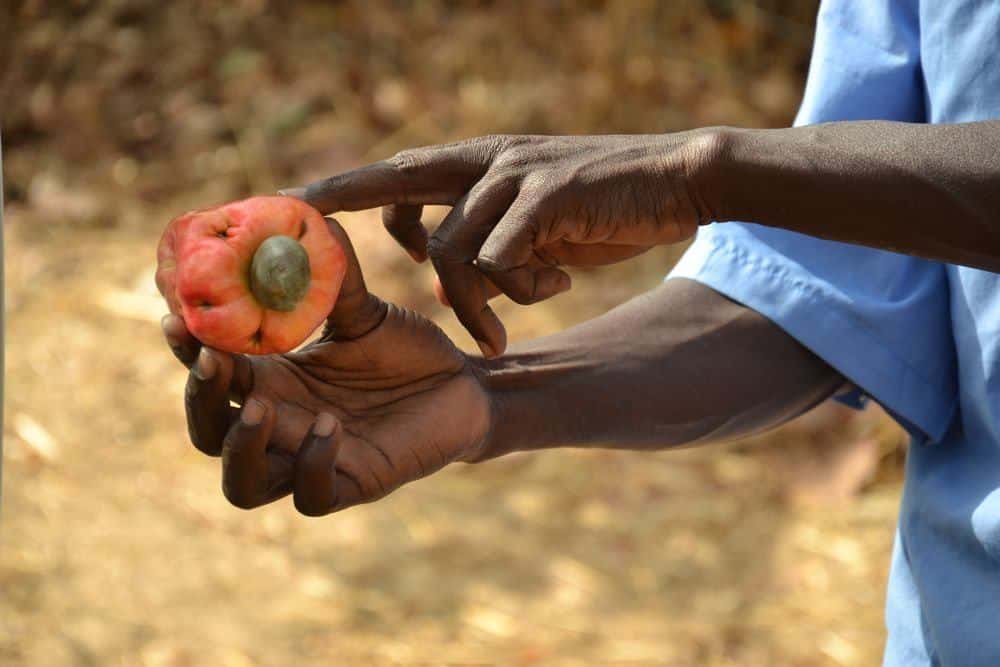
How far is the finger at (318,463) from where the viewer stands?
0.99 meters

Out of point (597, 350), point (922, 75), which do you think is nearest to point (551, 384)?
point (597, 350)

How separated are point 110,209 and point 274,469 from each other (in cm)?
286

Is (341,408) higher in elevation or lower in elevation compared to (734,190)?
lower

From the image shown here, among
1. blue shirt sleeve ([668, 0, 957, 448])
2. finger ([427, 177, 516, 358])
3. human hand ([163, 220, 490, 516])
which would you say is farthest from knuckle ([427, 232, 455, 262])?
blue shirt sleeve ([668, 0, 957, 448])

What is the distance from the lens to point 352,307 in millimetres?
1085

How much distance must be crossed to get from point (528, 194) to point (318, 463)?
252mm

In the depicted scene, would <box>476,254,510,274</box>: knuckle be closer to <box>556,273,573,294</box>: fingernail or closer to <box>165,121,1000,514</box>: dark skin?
<box>165,121,1000,514</box>: dark skin

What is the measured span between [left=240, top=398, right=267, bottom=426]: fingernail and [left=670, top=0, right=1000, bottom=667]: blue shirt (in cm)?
48

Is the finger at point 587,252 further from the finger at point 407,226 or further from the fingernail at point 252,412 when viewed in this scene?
the fingernail at point 252,412

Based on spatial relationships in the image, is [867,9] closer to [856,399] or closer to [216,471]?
[856,399]

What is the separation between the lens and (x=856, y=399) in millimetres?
1327

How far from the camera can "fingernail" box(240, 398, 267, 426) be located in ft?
3.20

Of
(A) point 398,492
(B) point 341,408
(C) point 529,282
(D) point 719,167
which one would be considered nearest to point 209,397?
(B) point 341,408

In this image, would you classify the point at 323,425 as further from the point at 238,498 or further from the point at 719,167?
the point at 719,167
